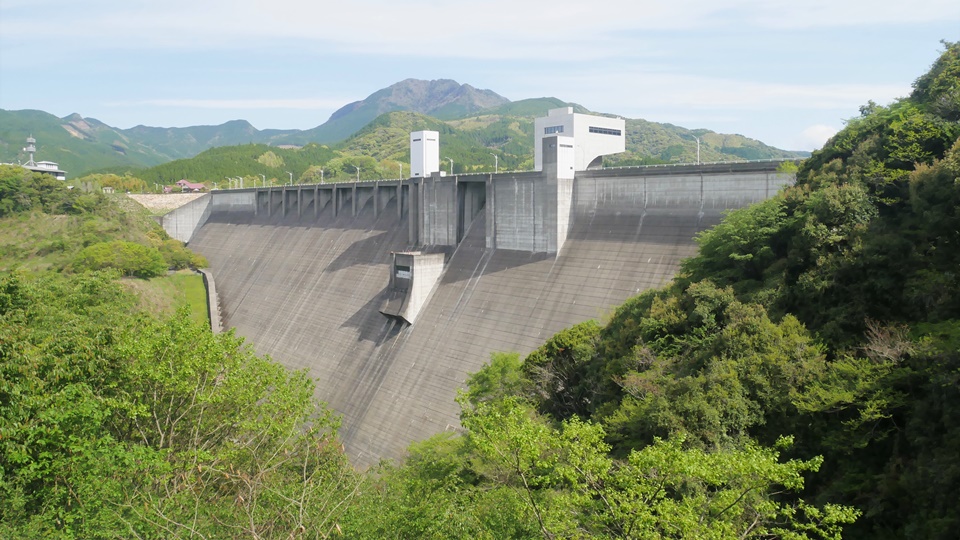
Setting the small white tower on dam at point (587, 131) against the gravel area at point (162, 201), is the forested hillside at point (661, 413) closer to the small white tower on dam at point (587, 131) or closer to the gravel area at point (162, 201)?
the small white tower on dam at point (587, 131)

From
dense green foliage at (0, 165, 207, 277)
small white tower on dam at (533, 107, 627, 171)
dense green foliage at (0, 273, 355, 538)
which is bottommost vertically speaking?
dense green foliage at (0, 273, 355, 538)

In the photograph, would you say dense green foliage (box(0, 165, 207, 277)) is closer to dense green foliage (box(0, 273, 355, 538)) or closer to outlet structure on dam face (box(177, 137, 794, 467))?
outlet structure on dam face (box(177, 137, 794, 467))

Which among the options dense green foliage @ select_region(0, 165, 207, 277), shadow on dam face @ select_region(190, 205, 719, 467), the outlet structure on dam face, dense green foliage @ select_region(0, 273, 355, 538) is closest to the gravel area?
dense green foliage @ select_region(0, 165, 207, 277)

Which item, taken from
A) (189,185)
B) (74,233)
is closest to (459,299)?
(74,233)

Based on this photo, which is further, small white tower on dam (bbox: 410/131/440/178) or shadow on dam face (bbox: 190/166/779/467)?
small white tower on dam (bbox: 410/131/440/178)

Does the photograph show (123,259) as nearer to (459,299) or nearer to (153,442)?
(459,299)

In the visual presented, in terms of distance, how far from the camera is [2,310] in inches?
832

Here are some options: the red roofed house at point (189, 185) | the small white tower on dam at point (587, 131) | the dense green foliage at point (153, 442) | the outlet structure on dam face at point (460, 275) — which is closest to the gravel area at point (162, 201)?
the red roofed house at point (189, 185)

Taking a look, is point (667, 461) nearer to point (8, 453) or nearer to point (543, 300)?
point (8, 453)

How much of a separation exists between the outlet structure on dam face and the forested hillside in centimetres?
488

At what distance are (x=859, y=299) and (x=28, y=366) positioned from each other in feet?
58.6

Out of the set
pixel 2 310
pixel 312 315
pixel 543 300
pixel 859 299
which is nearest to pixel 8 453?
pixel 2 310

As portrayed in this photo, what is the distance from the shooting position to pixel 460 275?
33.7m

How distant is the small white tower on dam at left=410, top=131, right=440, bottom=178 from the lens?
147ft
